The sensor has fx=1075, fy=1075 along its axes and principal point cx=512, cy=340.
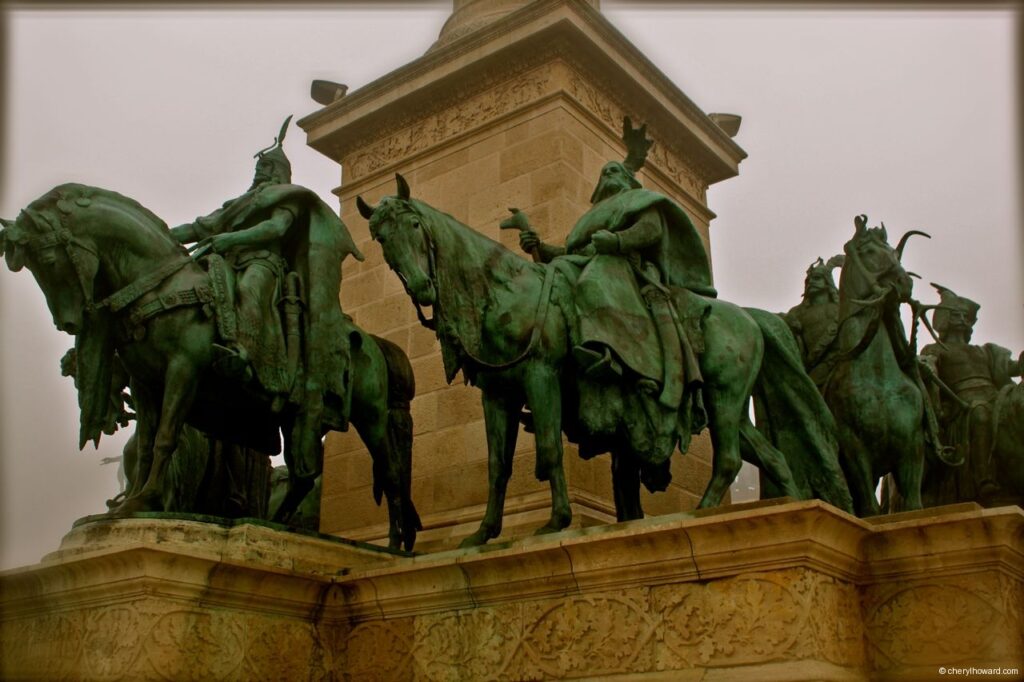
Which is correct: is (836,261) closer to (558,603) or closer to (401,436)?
(401,436)

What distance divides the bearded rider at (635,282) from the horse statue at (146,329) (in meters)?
2.00

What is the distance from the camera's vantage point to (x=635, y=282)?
764cm

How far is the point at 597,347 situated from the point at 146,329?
307 centimetres

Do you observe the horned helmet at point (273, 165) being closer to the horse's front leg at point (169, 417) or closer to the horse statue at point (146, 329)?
the horse statue at point (146, 329)

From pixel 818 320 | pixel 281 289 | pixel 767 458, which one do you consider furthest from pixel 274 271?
pixel 818 320

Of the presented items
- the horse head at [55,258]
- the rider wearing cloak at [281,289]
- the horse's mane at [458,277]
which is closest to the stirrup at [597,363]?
the horse's mane at [458,277]

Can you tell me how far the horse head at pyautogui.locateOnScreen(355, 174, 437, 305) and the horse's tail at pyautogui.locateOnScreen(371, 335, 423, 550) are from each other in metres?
2.01

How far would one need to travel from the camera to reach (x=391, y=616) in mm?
6562

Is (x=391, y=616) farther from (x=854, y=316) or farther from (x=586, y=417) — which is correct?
(x=854, y=316)

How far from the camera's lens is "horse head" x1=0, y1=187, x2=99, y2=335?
23.5ft

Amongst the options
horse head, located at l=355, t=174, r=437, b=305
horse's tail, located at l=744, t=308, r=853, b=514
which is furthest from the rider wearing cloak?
horse's tail, located at l=744, t=308, r=853, b=514

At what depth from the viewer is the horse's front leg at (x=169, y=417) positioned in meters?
7.12

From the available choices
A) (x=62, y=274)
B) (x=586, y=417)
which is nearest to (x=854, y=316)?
(x=586, y=417)

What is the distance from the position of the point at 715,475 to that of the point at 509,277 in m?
1.94
